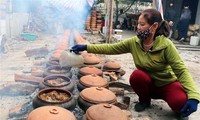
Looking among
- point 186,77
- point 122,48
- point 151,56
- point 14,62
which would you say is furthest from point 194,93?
point 14,62

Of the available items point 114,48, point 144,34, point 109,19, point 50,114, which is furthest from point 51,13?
point 50,114

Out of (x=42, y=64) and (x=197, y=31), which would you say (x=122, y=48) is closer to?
(x=42, y=64)

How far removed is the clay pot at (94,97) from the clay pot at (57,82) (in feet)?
1.25

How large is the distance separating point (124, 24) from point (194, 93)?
47.0 feet

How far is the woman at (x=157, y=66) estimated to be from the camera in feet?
9.83

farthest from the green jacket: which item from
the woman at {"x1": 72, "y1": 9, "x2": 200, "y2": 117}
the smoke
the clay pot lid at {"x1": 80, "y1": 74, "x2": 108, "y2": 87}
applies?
the smoke

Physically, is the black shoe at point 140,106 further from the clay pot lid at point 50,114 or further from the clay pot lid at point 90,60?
the clay pot lid at point 50,114

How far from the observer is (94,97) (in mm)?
2873

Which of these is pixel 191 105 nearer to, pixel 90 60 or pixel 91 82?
pixel 91 82

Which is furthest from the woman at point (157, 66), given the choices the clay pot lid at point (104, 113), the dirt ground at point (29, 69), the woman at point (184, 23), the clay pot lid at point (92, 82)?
the woman at point (184, 23)

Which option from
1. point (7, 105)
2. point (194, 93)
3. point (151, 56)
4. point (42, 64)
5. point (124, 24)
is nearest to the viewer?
point (194, 93)

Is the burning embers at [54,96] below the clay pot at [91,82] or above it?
below

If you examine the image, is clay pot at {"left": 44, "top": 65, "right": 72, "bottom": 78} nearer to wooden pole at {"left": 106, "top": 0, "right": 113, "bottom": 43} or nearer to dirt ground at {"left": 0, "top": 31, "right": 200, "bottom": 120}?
dirt ground at {"left": 0, "top": 31, "right": 200, "bottom": 120}

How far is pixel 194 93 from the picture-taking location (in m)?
2.90
